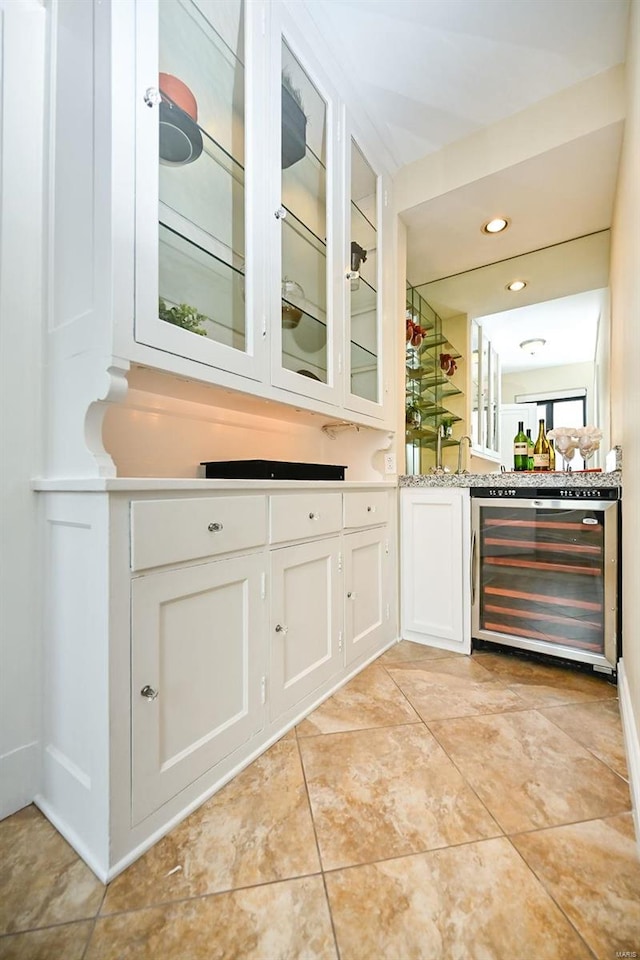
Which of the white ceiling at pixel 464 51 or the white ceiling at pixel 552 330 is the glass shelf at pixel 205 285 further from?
the white ceiling at pixel 552 330

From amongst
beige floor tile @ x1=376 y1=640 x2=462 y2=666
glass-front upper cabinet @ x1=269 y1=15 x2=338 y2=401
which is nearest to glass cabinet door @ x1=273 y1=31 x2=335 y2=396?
glass-front upper cabinet @ x1=269 y1=15 x2=338 y2=401

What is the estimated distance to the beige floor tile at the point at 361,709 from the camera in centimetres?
142

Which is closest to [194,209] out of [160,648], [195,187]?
[195,187]

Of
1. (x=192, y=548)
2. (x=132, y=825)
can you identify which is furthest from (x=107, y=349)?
(x=132, y=825)

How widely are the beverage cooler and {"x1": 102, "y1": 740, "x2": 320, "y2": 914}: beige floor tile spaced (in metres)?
1.30

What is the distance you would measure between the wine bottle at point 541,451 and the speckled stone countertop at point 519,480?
49cm

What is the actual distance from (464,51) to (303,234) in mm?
975

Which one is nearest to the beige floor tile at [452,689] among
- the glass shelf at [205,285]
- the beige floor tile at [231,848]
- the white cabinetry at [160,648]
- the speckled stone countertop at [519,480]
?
the white cabinetry at [160,648]

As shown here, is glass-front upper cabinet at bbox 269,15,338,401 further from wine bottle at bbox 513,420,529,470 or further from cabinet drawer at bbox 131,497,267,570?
wine bottle at bbox 513,420,529,470

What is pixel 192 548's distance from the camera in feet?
3.46

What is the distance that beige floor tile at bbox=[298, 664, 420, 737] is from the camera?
142 cm

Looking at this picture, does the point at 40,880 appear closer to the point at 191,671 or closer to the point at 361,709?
the point at 191,671

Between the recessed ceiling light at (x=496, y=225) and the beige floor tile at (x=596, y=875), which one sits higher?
the recessed ceiling light at (x=496, y=225)

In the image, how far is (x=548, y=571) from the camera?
1909mm
